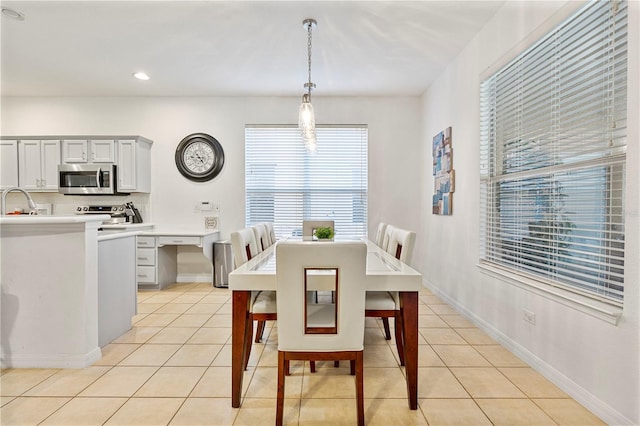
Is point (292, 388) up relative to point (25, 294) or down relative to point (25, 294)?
down

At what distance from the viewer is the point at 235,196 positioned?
4703mm

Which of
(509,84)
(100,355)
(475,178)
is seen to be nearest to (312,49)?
(509,84)

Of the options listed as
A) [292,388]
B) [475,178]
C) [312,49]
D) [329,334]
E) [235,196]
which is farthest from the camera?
[235,196]

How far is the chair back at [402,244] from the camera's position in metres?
2.26

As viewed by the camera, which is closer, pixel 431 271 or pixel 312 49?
pixel 312 49

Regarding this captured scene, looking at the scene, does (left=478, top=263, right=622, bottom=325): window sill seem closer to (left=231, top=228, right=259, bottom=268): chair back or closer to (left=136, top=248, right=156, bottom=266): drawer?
(left=231, top=228, right=259, bottom=268): chair back

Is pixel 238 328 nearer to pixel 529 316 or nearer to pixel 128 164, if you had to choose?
pixel 529 316

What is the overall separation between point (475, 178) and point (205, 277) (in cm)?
376

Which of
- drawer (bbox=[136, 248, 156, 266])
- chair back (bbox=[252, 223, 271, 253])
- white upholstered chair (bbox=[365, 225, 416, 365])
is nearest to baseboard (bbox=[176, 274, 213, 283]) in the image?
drawer (bbox=[136, 248, 156, 266])

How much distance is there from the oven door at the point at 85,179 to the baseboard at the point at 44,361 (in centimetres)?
258

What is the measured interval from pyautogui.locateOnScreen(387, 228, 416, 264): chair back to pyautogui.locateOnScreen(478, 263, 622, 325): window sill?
0.82m

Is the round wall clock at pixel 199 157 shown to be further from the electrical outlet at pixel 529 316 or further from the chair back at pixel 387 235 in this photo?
the electrical outlet at pixel 529 316

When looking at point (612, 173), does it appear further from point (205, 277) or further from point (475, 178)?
point (205, 277)

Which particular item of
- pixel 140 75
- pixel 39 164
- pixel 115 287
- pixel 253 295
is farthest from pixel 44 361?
pixel 39 164
